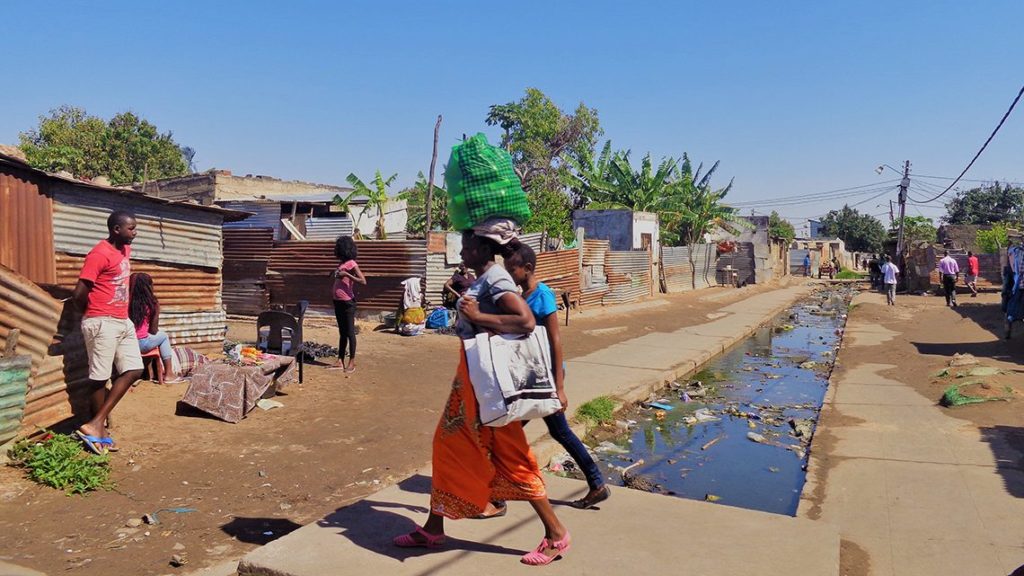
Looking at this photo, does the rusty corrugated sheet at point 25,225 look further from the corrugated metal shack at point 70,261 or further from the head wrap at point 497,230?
the head wrap at point 497,230

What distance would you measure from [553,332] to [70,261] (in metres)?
5.11

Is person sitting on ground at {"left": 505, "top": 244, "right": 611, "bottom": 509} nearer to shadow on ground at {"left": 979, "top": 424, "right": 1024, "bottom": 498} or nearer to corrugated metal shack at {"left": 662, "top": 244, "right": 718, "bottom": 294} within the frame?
shadow on ground at {"left": 979, "top": 424, "right": 1024, "bottom": 498}

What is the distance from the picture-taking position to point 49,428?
534cm

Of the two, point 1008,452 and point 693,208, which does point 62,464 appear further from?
point 693,208

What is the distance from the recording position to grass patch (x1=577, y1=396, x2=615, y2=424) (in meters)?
7.47

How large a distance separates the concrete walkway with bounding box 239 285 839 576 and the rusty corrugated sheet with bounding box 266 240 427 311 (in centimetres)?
1023

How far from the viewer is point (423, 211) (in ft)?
107

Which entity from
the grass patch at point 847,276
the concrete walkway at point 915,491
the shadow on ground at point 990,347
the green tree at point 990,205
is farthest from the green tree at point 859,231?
the concrete walkway at point 915,491

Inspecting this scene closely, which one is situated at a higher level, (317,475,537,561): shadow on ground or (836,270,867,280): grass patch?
(836,270,867,280): grass patch

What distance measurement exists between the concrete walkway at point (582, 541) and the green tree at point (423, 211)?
76.6ft

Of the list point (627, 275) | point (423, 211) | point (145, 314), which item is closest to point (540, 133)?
point (423, 211)

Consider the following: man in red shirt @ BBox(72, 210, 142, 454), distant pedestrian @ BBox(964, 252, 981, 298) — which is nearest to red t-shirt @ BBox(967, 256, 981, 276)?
distant pedestrian @ BBox(964, 252, 981, 298)

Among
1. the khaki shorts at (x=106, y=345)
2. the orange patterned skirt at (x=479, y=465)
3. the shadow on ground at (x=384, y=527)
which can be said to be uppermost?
the khaki shorts at (x=106, y=345)

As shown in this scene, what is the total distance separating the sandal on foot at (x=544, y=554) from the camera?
3367 millimetres
